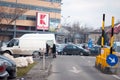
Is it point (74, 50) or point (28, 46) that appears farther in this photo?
point (74, 50)

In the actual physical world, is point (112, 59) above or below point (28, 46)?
below

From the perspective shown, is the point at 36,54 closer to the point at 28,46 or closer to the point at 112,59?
the point at 28,46

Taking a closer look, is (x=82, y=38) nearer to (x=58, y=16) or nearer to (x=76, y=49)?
(x=58, y=16)

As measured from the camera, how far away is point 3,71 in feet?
36.1

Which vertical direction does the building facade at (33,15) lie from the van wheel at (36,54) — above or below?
above

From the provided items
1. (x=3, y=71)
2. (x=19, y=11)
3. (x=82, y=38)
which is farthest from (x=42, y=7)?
(x=3, y=71)

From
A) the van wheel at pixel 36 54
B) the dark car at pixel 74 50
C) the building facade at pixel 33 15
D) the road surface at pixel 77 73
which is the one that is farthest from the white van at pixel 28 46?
the building facade at pixel 33 15

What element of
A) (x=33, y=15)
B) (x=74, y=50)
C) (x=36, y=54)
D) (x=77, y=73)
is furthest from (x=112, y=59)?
(x=33, y=15)

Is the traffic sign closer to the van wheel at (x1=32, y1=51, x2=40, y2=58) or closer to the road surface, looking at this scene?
the road surface

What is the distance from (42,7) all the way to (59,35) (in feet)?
36.5

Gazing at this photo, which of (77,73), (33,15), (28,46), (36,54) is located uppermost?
(33,15)

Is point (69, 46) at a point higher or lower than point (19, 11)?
lower

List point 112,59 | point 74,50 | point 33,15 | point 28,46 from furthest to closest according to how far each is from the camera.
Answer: point 33,15
point 74,50
point 28,46
point 112,59

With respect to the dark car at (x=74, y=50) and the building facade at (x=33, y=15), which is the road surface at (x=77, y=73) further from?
the building facade at (x=33, y=15)
